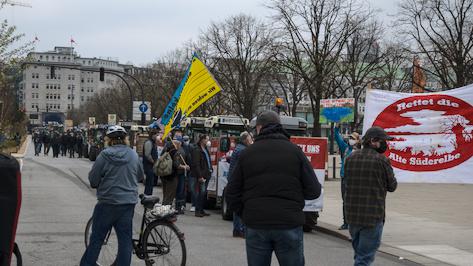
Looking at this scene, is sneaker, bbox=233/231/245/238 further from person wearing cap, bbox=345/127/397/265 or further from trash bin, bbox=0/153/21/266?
trash bin, bbox=0/153/21/266

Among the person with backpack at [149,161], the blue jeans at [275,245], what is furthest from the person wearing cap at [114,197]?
the person with backpack at [149,161]

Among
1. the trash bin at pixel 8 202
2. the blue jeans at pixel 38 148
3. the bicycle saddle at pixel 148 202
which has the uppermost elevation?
the trash bin at pixel 8 202

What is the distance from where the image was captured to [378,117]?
30.9 feet

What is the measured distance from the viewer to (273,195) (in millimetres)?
4840

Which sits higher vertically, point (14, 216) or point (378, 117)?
point (378, 117)

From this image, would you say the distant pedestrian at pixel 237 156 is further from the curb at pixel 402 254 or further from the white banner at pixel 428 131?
the white banner at pixel 428 131

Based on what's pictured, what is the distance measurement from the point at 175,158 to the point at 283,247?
9.50 metres

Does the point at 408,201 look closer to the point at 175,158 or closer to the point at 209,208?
the point at 209,208

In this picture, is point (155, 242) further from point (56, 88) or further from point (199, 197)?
point (56, 88)

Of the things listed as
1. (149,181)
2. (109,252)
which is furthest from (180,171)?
(109,252)

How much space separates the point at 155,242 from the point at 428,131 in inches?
168

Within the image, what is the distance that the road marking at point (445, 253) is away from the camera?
9625 mm

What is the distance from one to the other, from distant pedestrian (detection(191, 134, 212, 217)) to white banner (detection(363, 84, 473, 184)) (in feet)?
17.8

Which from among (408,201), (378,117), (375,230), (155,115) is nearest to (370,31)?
(155,115)
